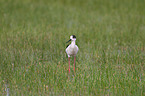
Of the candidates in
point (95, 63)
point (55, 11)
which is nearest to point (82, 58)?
point (95, 63)

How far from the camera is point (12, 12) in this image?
1294 cm

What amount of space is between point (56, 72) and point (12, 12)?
24.2ft

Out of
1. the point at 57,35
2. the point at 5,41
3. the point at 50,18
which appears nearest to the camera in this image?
the point at 5,41

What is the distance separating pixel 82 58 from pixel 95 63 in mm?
535

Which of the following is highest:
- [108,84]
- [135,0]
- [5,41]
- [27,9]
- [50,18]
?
[135,0]

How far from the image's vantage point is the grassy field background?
232 inches

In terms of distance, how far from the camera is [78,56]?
25.8ft

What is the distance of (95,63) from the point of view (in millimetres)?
7434

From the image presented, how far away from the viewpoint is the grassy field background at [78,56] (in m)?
5.89

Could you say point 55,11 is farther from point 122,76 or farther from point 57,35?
point 122,76

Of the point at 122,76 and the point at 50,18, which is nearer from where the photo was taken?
the point at 122,76

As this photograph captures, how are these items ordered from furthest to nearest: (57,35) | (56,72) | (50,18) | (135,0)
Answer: (135,0)
(50,18)
(57,35)
(56,72)

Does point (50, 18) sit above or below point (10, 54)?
above

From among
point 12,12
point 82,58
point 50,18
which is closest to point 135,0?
point 50,18
